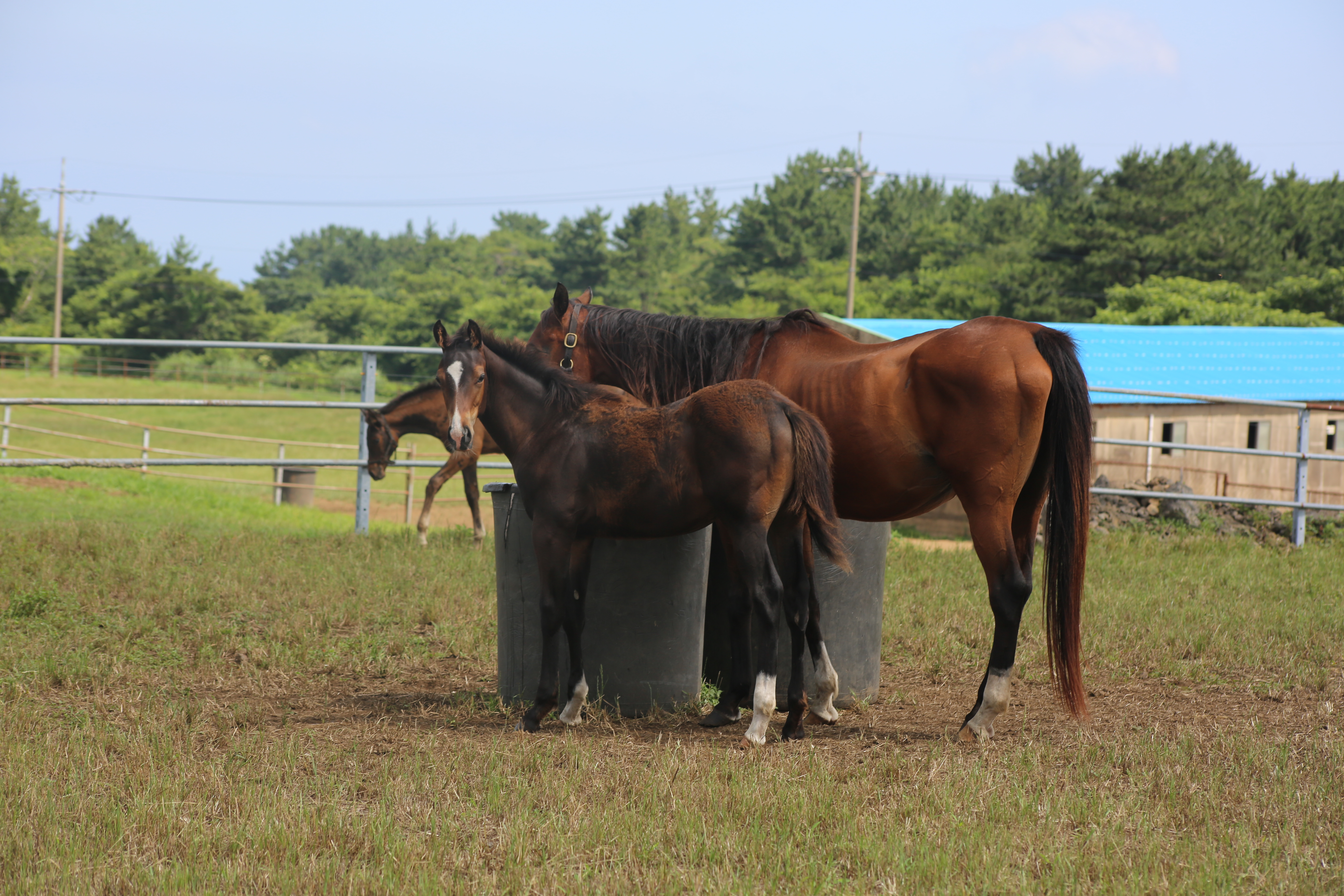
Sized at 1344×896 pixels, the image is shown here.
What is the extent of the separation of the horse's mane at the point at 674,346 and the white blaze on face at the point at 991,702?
1880 mm

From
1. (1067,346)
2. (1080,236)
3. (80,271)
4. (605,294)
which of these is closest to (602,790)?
(1067,346)

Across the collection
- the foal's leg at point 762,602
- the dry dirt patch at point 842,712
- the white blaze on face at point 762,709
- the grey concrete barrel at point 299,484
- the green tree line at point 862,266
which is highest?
the green tree line at point 862,266

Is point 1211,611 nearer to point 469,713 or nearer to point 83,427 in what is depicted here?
point 469,713

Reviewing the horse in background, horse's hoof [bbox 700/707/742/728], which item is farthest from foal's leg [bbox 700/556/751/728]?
the horse in background

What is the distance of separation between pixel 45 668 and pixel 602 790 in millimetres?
3491

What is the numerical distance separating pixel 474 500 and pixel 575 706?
665 cm

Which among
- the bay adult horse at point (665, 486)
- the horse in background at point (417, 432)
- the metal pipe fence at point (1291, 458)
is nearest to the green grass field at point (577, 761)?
the bay adult horse at point (665, 486)

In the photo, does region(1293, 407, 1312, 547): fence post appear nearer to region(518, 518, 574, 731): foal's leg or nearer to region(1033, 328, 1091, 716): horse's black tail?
region(1033, 328, 1091, 716): horse's black tail

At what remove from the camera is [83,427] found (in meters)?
35.1

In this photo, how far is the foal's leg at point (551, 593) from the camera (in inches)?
197

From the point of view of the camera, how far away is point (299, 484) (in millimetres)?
18766

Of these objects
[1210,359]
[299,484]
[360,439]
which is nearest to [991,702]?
[360,439]

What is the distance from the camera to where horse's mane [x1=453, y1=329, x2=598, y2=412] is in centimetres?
527

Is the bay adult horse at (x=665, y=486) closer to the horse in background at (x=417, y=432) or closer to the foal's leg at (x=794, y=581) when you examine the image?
the foal's leg at (x=794, y=581)
